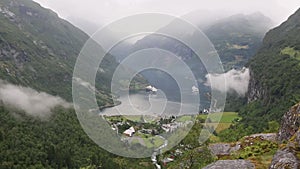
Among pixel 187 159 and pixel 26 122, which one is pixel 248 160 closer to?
pixel 187 159

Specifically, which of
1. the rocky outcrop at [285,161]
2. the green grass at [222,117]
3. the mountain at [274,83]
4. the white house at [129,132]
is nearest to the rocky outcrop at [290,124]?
the rocky outcrop at [285,161]

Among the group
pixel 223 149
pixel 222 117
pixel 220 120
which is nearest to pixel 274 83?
pixel 222 117

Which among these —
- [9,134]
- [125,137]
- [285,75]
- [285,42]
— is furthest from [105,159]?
[285,42]

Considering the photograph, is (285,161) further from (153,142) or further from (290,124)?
(153,142)

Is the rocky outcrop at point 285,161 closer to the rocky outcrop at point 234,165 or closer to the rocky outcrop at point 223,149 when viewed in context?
the rocky outcrop at point 234,165

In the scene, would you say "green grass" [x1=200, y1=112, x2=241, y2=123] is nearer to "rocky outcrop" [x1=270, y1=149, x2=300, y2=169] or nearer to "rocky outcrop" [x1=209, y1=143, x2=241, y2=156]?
"rocky outcrop" [x1=209, y1=143, x2=241, y2=156]

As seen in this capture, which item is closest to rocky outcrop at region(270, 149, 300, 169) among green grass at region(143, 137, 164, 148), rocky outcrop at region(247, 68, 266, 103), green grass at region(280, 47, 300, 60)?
green grass at region(143, 137, 164, 148)

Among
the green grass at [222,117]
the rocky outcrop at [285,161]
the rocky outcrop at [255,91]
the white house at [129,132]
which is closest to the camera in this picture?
the rocky outcrop at [285,161]
